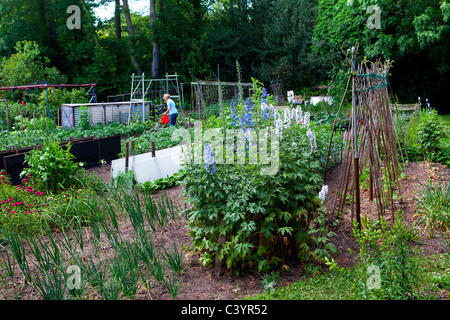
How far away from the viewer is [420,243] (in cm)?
387

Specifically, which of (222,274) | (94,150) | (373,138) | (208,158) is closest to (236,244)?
(222,274)

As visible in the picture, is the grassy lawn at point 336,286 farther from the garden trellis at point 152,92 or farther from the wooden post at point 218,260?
the garden trellis at point 152,92

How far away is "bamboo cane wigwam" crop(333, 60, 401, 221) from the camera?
14.4ft

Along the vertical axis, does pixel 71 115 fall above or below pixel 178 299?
above

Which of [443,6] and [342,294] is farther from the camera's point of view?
[443,6]

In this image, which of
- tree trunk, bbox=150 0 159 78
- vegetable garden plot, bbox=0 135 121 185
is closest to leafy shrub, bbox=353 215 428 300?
vegetable garden plot, bbox=0 135 121 185

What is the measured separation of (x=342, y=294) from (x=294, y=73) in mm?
19639

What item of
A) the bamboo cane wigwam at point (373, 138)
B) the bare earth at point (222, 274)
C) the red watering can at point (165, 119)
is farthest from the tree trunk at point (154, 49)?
the bare earth at point (222, 274)

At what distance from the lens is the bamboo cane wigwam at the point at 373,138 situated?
14.4ft

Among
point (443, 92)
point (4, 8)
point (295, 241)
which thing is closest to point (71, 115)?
point (4, 8)

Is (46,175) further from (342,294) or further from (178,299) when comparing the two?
(342,294)

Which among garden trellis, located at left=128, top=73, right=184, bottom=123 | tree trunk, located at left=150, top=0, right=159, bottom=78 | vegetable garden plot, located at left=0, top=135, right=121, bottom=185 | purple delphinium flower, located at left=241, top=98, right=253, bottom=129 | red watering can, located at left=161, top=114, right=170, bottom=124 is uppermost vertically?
tree trunk, located at left=150, top=0, right=159, bottom=78

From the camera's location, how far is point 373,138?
14.6ft

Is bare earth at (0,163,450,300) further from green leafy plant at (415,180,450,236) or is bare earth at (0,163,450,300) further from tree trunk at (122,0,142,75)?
tree trunk at (122,0,142,75)
